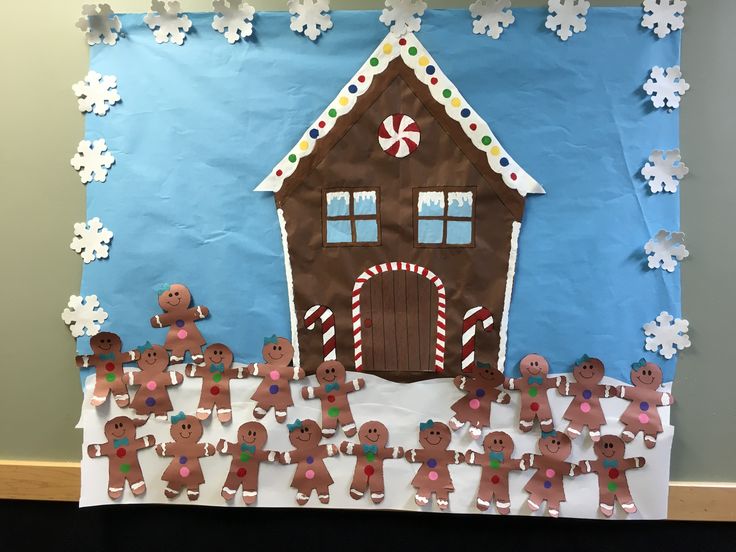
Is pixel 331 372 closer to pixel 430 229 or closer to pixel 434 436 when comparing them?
pixel 434 436

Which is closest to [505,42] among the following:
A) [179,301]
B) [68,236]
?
[179,301]

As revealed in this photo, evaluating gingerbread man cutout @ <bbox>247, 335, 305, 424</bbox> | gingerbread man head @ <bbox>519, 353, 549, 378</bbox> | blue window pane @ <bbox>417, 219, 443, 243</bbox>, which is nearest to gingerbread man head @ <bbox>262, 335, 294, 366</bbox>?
gingerbread man cutout @ <bbox>247, 335, 305, 424</bbox>

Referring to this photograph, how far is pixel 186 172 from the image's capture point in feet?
3.60

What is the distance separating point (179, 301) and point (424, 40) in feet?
2.48

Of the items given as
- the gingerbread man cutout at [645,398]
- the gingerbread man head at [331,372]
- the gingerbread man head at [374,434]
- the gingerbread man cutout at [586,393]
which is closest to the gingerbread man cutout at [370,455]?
the gingerbread man head at [374,434]

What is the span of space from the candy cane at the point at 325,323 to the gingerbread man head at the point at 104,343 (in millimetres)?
424

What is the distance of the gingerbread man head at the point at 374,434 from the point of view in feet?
3.53

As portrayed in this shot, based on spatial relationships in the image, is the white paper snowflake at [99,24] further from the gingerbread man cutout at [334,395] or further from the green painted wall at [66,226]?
the gingerbread man cutout at [334,395]

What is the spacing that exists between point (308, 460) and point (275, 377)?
0.19m

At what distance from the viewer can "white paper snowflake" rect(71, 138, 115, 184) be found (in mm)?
1106

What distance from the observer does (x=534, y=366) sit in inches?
41.7

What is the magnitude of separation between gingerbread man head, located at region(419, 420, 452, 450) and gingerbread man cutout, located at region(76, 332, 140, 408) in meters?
0.64

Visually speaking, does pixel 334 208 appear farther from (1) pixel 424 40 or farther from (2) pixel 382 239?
(1) pixel 424 40

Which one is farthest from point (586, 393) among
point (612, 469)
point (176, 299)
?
point (176, 299)
